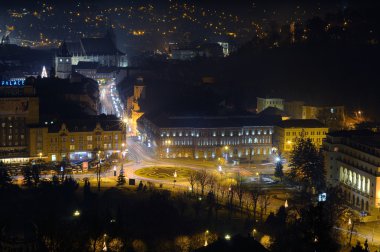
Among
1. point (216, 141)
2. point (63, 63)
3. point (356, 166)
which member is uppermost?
point (63, 63)

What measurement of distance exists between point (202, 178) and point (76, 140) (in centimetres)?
1056

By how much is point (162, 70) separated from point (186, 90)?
12106 mm

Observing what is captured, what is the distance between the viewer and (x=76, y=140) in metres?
48.6

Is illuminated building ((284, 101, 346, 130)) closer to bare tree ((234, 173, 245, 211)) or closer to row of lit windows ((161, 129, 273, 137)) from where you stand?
row of lit windows ((161, 129, 273, 137))

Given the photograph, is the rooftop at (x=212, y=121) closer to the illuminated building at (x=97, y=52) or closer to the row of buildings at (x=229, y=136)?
the row of buildings at (x=229, y=136)

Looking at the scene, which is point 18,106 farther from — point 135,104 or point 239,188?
point 239,188

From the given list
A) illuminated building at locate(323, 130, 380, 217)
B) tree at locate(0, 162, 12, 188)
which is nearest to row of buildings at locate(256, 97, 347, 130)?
illuminated building at locate(323, 130, 380, 217)

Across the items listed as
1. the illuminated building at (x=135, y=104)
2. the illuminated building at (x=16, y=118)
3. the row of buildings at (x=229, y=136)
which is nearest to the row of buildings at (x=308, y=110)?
the row of buildings at (x=229, y=136)

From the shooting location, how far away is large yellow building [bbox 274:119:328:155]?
2029 inches

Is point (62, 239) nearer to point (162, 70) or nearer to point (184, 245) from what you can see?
point (184, 245)

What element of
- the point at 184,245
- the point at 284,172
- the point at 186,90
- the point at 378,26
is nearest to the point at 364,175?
the point at 284,172

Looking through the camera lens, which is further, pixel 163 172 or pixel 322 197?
pixel 163 172

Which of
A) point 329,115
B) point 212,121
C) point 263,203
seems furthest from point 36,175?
point 329,115

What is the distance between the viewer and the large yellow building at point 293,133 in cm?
5153
